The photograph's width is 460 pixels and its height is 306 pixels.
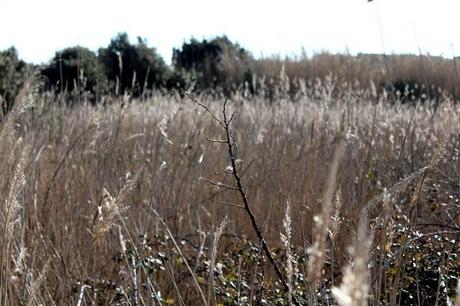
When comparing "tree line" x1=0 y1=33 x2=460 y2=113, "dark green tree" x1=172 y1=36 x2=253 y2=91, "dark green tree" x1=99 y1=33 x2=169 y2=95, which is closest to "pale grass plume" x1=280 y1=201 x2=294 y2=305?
"tree line" x1=0 y1=33 x2=460 y2=113

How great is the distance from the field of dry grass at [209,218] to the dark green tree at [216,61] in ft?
40.4

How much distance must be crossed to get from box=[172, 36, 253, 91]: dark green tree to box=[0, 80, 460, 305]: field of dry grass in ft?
40.4

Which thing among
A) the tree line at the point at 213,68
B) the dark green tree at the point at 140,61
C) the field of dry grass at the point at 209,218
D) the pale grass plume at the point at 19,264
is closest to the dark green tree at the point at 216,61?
the tree line at the point at 213,68

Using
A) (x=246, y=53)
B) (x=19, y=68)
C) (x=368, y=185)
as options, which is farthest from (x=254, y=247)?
(x=246, y=53)

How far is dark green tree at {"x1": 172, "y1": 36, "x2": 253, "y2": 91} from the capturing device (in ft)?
58.7

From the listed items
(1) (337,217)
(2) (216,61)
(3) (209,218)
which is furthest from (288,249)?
(2) (216,61)

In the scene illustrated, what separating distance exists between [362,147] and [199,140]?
3.34 feet

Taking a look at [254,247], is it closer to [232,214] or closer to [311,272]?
[232,214]

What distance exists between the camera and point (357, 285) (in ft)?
1.63

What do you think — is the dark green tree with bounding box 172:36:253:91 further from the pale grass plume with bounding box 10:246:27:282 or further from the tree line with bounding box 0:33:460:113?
the pale grass plume with bounding box 10:246:27:282

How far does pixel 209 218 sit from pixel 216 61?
1647cm

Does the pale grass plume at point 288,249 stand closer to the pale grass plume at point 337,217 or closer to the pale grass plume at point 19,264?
the pale grass plume at point 337,217

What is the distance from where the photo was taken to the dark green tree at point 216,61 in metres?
17.9

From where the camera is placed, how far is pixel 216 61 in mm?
19922
